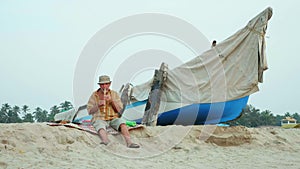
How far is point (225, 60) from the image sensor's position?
25.2 feet

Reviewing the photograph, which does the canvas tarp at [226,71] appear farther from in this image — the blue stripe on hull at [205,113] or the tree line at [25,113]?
the tree line at [25,113]

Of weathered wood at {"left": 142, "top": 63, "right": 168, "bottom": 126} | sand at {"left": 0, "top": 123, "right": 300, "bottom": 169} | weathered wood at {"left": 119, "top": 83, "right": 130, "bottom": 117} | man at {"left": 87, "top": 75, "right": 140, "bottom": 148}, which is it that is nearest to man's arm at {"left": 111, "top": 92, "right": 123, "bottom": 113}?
man at {"left": 87, "top": 75, "right": 140, "bottom": 148}

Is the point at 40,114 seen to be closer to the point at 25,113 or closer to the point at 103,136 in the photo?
the point at 25,113

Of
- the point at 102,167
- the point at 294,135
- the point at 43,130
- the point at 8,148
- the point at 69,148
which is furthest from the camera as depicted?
the point at 294,135

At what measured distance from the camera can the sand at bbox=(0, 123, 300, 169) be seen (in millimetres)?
3627

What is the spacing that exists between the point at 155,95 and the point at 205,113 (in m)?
1.30

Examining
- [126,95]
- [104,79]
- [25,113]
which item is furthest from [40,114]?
[104,79]

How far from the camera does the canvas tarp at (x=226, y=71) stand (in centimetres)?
717

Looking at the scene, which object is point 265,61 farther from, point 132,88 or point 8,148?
point 8,148

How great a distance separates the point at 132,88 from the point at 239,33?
3331 millimetres

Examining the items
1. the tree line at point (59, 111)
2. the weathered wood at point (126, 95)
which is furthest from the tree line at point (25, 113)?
the weathered wood at point (126, 95)

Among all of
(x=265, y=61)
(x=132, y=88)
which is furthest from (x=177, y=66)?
(x=265, y=61)

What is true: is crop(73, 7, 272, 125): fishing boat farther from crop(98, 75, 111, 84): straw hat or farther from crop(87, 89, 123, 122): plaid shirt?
crop(98, 75, 111, 84): straw hat

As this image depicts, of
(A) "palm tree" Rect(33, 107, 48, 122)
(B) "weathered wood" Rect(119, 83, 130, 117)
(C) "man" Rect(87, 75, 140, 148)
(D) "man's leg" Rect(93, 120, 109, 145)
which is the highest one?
(A) "palm tree" Rect(33, 107, 48, 122)
